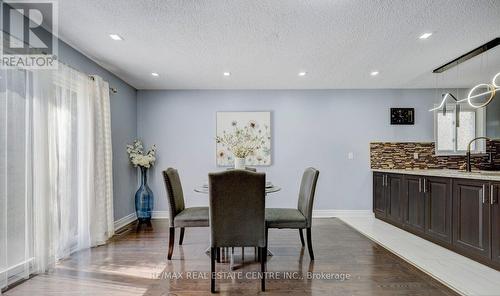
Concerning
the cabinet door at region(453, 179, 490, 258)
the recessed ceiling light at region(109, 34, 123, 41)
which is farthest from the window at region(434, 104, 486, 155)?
the recessed ceiling light at region(109, 34, 123, 41)

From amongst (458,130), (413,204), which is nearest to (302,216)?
(413,204)

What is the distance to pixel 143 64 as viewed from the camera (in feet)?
12.6

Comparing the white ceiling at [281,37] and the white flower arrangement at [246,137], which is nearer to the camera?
the white ceiling at [281,37]

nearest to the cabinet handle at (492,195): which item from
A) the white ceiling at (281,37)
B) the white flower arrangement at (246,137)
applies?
the white ceiling at (281,37)

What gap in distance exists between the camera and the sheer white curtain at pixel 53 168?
2.43 meters

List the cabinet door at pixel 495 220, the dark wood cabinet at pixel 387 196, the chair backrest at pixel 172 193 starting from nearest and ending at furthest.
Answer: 1. the cabinet door at pixel 495 220
2. the chair backrest at pixel 172 193
3. the dark wood cabinet at pixel 387 196

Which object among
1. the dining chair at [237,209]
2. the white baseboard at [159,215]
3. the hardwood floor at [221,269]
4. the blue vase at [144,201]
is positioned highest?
the dining chair at [237,209]

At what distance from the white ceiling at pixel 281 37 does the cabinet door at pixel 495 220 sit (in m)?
1.56

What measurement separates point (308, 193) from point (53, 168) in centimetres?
257

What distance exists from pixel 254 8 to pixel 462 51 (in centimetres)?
266

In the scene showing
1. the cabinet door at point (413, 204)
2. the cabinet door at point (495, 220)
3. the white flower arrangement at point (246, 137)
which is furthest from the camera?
the white flower arrangement at point (246, 137)

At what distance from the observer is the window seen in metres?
5.17

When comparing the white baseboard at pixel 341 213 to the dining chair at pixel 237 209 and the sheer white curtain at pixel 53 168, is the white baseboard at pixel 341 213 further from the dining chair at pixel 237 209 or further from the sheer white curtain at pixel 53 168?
the sheer white curtain at pixel 53 168

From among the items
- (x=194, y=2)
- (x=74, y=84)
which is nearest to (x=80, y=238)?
(x=74, y=84)
